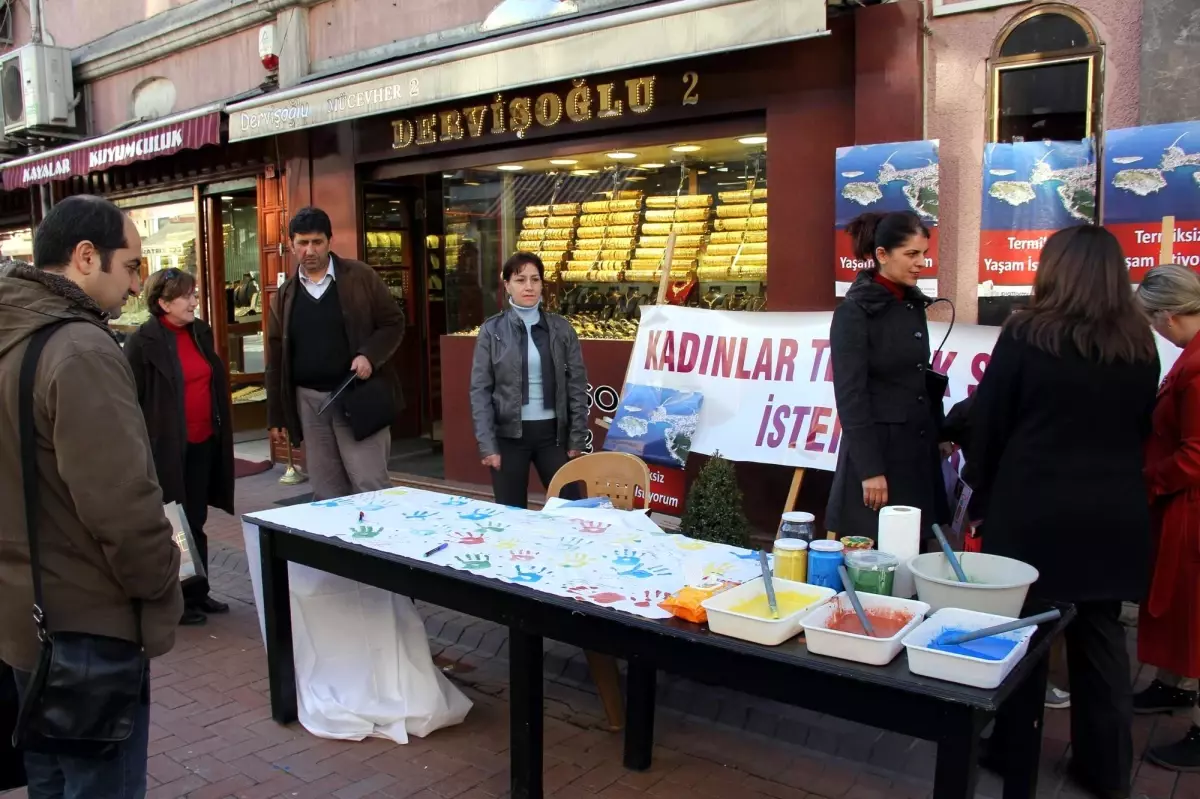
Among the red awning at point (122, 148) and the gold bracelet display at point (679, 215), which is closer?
the gold bracelet display at point (679, 215)

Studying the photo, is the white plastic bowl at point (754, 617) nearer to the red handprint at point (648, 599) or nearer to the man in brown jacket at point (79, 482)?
the red handprint at point (648, 599)

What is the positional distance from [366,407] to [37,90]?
911 cm

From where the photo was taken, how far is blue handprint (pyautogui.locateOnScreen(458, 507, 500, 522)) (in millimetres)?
3846

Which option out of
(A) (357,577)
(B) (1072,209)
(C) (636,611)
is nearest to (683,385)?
(B) (1072,209)

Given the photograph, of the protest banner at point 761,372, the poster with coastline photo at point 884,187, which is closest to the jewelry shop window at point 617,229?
the protest banner at point 761,372

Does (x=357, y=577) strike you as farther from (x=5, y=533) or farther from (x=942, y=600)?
(x=942, y=600)

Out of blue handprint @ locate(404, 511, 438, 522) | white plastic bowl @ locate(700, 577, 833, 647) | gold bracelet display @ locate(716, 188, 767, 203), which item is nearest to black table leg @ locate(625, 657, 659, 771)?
blue handprint @ locate(404, 511, 438, 522)

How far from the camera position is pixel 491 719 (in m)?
4.07

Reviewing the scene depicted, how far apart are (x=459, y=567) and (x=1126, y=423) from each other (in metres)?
2.21

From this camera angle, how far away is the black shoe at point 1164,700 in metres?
3.88

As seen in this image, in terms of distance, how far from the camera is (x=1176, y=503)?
136 inches

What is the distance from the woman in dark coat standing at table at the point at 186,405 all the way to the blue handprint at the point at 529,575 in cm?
268

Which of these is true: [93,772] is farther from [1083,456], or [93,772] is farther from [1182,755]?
[1182,755]

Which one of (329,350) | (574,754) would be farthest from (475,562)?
(329,350)
